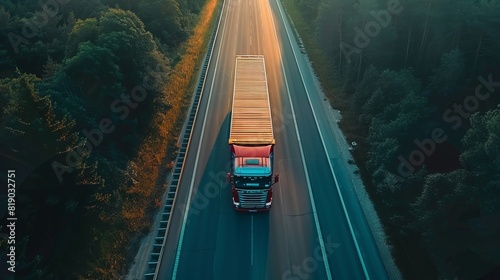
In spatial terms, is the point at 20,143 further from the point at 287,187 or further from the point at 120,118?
the point at 287,187

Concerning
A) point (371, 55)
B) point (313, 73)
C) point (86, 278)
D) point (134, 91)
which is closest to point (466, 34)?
point (371, 55)

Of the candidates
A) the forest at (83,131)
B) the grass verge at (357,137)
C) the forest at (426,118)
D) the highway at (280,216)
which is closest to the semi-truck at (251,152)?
the highway at (280,216)

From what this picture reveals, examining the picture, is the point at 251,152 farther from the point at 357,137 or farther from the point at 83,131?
the point at 357,137

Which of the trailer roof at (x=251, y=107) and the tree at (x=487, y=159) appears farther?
the trailer roof at (x=251, y=107)

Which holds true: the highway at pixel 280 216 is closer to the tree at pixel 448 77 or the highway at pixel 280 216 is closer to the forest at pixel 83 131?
the forest at pixel 83 131

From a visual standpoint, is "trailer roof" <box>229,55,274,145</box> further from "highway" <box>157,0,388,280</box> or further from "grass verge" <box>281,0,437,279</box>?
"grass verge" <box>281,0,437,279</box>

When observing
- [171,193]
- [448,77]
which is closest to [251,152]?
[171,193]
